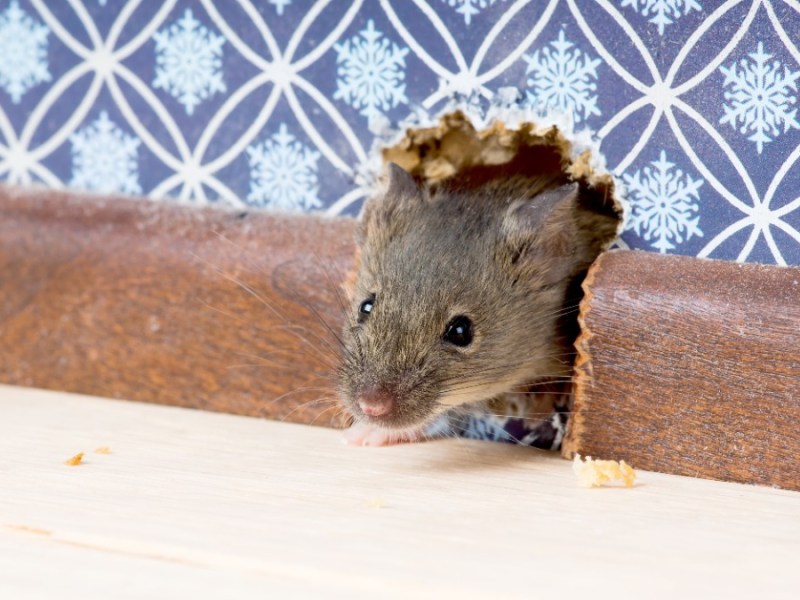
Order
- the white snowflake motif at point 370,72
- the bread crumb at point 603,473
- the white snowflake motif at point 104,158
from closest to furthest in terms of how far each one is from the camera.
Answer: the bread crumb at point 603,473 → the white snowflake motif at point 370,72 → the white snowflake motif at point 104,158

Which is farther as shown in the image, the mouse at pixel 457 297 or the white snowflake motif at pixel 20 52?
the white snowflake motif at pixel 20 52

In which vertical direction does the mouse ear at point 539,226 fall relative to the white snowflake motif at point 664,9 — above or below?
below

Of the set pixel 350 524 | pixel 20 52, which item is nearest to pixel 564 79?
pixel 350 524

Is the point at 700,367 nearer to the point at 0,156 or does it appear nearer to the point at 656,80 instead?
the point at 656,80

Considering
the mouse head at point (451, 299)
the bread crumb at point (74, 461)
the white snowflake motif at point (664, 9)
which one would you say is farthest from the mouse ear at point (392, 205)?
the bread crumb at point (74, 461)

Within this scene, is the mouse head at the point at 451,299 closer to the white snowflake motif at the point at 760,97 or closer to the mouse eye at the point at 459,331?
the mouse eye at the point at 459,331

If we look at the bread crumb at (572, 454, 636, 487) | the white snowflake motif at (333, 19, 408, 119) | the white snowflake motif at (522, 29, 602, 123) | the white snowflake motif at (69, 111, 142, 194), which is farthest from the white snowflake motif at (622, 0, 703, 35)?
the white snowflake motif at (69, 111, 142, 194)

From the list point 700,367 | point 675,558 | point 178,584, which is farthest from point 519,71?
point 178,584
